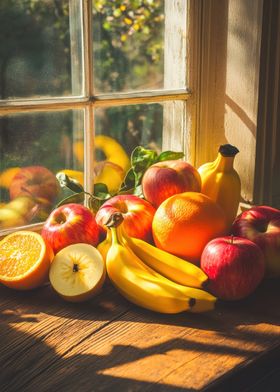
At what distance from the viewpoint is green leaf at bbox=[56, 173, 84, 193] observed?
1121 millimetres

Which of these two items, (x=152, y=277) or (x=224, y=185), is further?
(x=224, y=185)

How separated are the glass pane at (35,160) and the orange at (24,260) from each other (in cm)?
12

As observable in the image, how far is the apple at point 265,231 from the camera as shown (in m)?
1.02

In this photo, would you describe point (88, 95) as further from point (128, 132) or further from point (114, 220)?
point (114, 220)

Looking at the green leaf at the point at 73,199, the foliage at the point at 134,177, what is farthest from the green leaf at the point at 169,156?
the green leaf at the point at 73,199

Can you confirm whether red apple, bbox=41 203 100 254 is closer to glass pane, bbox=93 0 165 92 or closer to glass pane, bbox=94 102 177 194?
glass pane, bbox=94 102 177 194

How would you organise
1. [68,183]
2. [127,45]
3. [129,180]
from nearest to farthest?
1. [68,183]
2. [129,180]
3. [127,45]

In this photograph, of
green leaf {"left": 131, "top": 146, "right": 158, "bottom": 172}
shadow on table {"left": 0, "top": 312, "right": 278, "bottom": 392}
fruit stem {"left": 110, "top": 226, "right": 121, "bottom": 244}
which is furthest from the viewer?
green leaf {"left": 131, "top": 146, "right": 158, "bottom": 172}

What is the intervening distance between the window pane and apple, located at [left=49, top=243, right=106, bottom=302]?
29cm

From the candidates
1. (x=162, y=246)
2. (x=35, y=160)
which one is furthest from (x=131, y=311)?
(x=35, y=160)

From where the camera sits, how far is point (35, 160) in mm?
1127

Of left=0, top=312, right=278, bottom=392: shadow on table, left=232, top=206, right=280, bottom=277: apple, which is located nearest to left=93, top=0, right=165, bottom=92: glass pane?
left=232, top=206, right=280, bottom=277: apple

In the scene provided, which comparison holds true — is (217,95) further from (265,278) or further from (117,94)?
(265,278)

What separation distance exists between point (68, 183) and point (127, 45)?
1.35 meters
